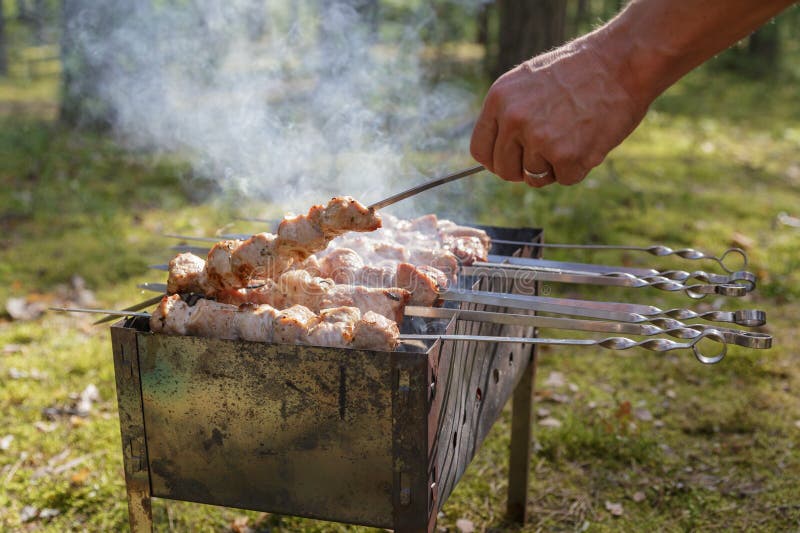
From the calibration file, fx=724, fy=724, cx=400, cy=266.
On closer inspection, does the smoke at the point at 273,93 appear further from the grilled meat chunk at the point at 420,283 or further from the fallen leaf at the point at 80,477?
the grilled meat chunk at the point at 420,283

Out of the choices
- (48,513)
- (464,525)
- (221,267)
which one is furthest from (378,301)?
(48,513)

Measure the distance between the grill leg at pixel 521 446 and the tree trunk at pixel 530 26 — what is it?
632 cm

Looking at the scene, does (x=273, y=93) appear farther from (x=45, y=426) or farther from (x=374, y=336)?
(x=374, y=336)

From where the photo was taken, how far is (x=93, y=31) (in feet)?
30.1

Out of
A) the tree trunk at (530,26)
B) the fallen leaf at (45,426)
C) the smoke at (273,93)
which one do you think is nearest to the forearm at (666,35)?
the smoke at (273,93)

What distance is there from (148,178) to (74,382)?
3.93m

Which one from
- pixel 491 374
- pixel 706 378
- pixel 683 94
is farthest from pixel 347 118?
pixel 683 94

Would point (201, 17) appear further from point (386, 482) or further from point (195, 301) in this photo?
point (386, 482)

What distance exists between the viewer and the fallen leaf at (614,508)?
11.9 feet

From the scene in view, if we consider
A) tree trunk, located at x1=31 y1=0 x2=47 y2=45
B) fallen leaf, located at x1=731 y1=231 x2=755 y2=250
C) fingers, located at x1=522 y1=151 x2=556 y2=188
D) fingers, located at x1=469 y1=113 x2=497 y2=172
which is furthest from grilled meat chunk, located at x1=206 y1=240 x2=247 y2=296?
tree trunk, located at x1=31 y1=0 x2=47 y2=45

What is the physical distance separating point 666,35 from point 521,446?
7.17ft

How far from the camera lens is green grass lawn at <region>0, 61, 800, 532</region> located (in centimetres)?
366

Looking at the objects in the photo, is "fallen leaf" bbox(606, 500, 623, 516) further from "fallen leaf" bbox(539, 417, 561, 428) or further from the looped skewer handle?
the looped skewer handle

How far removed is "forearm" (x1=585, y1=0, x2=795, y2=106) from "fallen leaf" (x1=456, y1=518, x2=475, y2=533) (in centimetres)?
227
